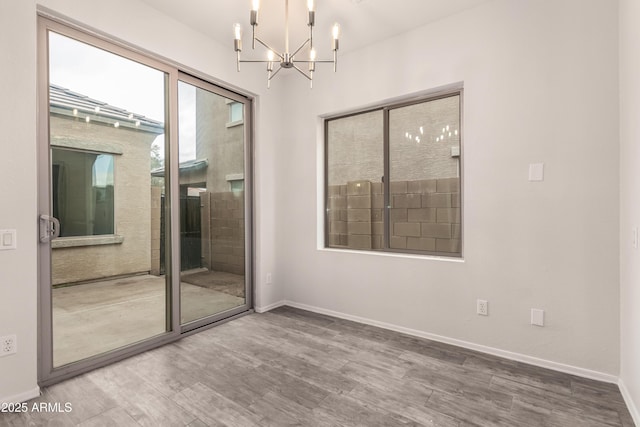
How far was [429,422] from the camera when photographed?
1768 millimetres

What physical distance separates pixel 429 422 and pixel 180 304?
2.33 meters

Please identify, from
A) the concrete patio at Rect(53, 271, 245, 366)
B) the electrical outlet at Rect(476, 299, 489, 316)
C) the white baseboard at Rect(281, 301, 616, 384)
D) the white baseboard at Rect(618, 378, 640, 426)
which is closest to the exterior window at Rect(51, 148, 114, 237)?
the concrete patio at Rect(53, 271, 245, 366)

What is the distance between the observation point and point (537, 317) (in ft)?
7.82

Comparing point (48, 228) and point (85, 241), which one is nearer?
point (48, 228)

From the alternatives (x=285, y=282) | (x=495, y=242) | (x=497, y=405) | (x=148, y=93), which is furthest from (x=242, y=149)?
(x=497, y=405)

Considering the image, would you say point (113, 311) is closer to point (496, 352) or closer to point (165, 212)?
point (165, 212)

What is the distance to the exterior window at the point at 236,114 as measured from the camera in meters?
3.52

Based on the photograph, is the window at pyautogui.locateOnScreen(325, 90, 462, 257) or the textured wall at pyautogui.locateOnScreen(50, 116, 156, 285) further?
the window at pyautogui.locateOnScreen(325, 90, 462, 257)

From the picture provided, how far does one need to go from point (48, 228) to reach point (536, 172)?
355 centimetres

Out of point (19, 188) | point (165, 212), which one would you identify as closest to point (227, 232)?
point (165, 212)

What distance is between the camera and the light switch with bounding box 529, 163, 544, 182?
2.36 meters

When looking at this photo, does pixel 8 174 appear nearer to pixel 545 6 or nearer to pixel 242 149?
pixel 242 149

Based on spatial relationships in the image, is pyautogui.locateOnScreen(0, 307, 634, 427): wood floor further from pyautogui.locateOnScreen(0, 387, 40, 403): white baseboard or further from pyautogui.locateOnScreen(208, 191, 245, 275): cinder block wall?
pyautogui.locateOnScreen(208, 191, 245, 275): cinder block wall

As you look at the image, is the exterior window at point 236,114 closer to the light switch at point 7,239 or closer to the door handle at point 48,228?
the door handle at point 48,228
